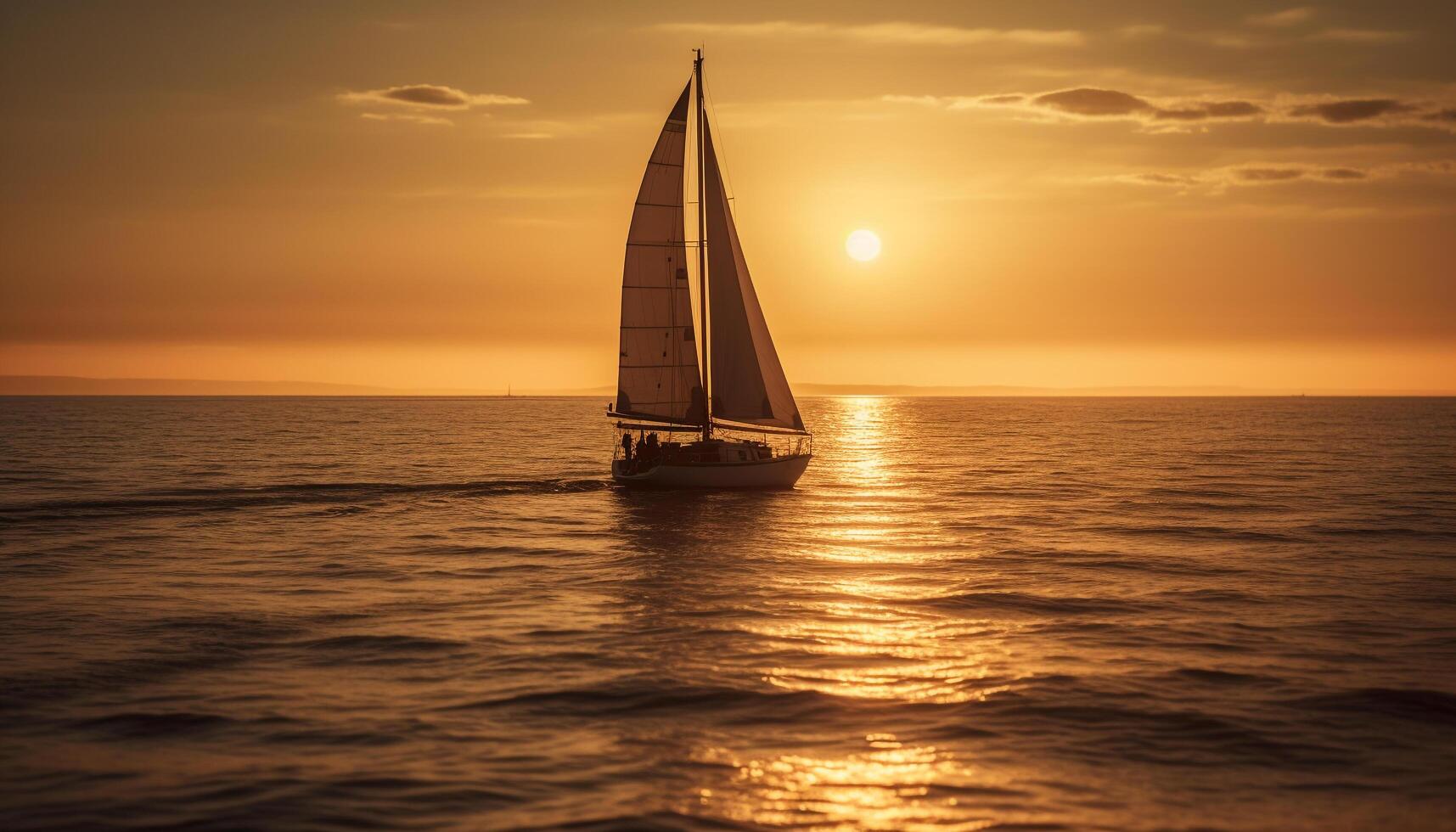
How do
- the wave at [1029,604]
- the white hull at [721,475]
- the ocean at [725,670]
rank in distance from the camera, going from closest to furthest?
the ocean at [725,670]
the wave at [1029,604]
the white hull at [721,475]

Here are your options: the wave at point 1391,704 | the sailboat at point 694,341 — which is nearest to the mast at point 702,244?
the sailboat at point 694,341

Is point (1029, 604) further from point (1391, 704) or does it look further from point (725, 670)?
point (725, 670)

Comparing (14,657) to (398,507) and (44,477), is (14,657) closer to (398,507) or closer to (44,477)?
(398,507)

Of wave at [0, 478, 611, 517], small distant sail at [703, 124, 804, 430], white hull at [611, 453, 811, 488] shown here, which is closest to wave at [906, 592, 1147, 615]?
white hull at [611, 453, 811, 488]

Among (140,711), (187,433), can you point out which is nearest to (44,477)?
(140,711)

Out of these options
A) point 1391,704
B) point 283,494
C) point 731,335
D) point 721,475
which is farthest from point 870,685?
point 283,494

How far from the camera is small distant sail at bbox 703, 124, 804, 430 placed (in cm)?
5781

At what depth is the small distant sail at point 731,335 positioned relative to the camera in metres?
57.8

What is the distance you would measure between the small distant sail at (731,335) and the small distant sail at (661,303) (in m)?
1.21

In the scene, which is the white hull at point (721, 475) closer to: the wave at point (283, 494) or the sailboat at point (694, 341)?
the sailboat at point (694, 341)

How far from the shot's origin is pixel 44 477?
74.7m

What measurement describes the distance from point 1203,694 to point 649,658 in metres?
10.4

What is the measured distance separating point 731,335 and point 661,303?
3.84 metres

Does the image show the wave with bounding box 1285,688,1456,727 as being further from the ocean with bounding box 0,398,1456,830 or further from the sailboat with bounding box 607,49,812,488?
the sailboat with bounding box 607,49,812,488
